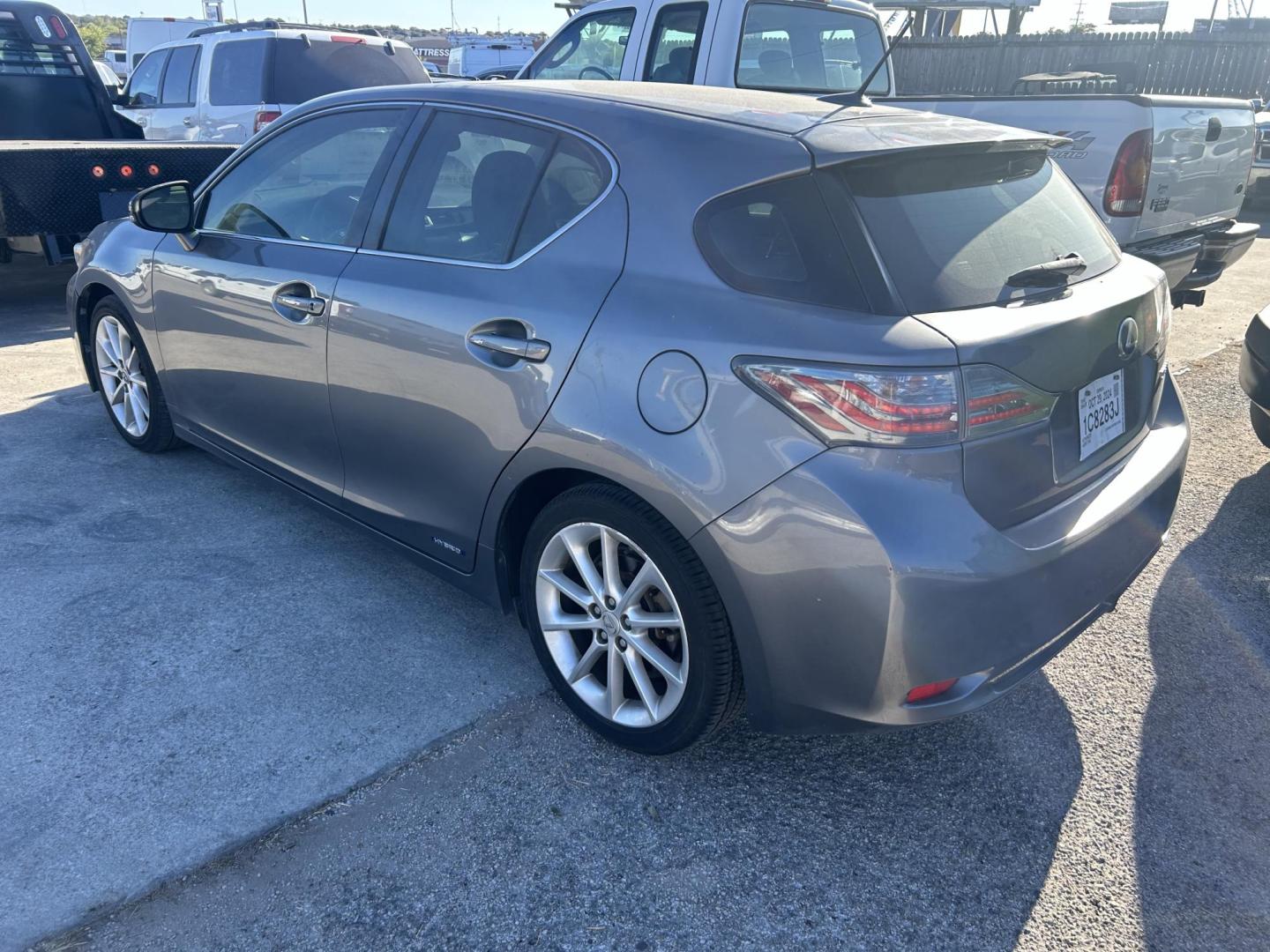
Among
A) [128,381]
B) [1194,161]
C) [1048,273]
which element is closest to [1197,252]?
[1194,161]

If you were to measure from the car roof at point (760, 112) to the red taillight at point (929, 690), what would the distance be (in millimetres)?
1238

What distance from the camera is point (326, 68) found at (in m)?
9.62

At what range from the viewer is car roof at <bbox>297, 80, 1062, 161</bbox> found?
2.48 meters

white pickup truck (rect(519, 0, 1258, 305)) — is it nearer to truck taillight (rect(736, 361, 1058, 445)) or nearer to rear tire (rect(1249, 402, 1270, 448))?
rear tire (rect(1249, 402, 1270, 448))

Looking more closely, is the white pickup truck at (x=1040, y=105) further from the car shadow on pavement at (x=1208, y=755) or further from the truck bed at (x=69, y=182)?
the truck bed at (x=69, y=182)

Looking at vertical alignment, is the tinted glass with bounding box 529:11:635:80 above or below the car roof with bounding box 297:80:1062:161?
above

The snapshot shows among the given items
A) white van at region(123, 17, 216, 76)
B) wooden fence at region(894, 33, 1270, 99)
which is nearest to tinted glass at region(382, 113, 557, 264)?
wooden fence at region(894, 33, 1270, 99)

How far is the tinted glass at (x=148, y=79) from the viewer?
11.1 metres

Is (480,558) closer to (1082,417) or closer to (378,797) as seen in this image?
(378,797)

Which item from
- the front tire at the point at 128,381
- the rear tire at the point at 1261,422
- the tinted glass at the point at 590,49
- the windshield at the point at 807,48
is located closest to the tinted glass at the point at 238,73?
the tinted glass at the point at 590,49

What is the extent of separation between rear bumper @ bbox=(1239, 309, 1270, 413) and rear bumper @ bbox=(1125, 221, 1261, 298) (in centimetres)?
128

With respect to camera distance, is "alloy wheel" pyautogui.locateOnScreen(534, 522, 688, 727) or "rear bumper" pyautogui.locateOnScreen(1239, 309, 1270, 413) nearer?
"alloy wheel" pyautogui.locateOnScreen(534, 522, 688, 727)

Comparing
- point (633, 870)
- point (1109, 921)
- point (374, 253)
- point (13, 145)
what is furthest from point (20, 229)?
point (1109, 921)

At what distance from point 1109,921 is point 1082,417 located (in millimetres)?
1182
